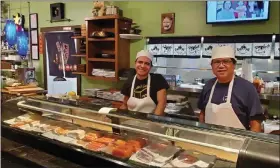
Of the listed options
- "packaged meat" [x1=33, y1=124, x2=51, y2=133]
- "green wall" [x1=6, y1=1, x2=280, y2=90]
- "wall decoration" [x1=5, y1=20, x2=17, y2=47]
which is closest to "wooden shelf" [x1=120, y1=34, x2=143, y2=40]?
"green wall" [x1=6, y1=1, x2=280, y2=90]

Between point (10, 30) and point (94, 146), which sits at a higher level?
point (10, 30)

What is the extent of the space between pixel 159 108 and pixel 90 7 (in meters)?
2.96

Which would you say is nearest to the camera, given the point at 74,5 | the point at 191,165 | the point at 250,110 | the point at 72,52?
the point at 191,165

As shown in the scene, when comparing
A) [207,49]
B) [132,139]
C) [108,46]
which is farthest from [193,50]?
[132,139]

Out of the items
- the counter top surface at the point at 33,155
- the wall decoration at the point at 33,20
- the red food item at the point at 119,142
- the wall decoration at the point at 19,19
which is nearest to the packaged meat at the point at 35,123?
the counter top surface at the point at 33,155

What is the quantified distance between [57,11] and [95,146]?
4.18 m

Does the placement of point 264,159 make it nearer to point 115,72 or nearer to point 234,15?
point 234,15

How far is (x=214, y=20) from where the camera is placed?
3.35m

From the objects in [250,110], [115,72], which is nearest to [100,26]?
[115,72]

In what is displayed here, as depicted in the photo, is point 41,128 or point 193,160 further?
point 41,128

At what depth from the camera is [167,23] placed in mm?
3852

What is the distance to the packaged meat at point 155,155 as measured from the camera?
4.58ft

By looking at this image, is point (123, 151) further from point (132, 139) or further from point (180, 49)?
point (180, 49)

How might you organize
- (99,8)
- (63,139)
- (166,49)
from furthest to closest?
(99,8) < (166,49) < (63,139)
